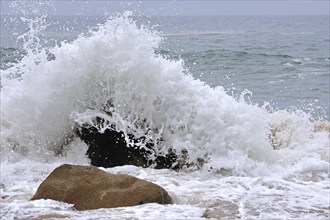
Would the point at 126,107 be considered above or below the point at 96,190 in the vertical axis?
above

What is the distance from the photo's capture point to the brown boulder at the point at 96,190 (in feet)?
13.5

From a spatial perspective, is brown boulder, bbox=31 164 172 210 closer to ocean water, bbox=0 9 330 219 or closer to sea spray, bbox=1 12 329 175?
ocean water, bbox=0 9 330 219

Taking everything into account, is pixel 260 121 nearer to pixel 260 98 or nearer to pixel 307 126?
pixel 307 126

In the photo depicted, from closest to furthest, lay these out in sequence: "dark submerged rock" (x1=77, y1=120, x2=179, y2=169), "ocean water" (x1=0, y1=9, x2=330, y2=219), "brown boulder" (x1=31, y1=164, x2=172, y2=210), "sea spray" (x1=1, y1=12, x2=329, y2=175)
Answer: "brown boulder" (x1=31, y1=164, x2=172, y2=210) < "ocean water" (x1=0, y1=9, x2=330, y2=219) < "dark submerged rock" (x1=77, y1=120, x2=179, y2=169) < "sea spray" (x1=1, y1=12, x2=329, y2=175)

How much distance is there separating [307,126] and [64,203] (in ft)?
15.0

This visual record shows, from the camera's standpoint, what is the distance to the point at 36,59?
23.3 ft

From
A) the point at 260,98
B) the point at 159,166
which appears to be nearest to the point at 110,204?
the point at 159,166

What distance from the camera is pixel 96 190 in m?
Result: 4.27

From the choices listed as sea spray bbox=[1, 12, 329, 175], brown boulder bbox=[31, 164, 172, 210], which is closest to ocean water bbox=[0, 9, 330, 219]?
sea spray bbox=[1, 12, 329, 175]

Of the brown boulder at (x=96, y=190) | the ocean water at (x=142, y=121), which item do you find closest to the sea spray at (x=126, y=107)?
the ocean water at (x=142, y=121)

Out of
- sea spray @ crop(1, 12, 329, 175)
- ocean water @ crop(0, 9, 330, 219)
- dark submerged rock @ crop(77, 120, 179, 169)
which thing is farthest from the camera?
sea spray @ crop(1, 12, 329, 175)

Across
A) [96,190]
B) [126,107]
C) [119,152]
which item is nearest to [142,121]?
→ [126,107]

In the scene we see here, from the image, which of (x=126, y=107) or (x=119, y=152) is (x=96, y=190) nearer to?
(x=119, y=152)

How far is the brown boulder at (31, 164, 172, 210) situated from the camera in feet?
13.5
